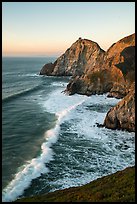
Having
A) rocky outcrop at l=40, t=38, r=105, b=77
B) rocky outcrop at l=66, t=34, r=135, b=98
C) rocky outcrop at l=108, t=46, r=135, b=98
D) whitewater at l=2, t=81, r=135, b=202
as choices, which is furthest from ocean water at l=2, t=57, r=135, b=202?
rocky outcrop at l=40, t=38, r=105, b=77

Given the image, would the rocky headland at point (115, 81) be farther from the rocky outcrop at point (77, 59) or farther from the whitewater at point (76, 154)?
the whitewater at point (76, 154)

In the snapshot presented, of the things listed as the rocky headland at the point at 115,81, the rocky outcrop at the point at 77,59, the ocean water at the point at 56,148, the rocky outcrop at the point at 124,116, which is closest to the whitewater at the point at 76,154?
the ocean water at the point at 56,148

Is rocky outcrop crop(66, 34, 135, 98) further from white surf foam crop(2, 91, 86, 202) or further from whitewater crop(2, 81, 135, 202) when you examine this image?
white surf foam crop(2, 91, 86, 202)

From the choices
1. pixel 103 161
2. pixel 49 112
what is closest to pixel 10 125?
pixel 49 112

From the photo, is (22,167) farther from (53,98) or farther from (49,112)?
(53,98)

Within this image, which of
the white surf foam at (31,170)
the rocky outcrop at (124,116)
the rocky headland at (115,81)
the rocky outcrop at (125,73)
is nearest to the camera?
the white surf foam at (31,170)

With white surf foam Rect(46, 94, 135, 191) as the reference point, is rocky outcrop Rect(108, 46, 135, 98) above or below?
above

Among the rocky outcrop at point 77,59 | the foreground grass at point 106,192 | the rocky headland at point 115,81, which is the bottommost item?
the foreground grass at point 106,192
